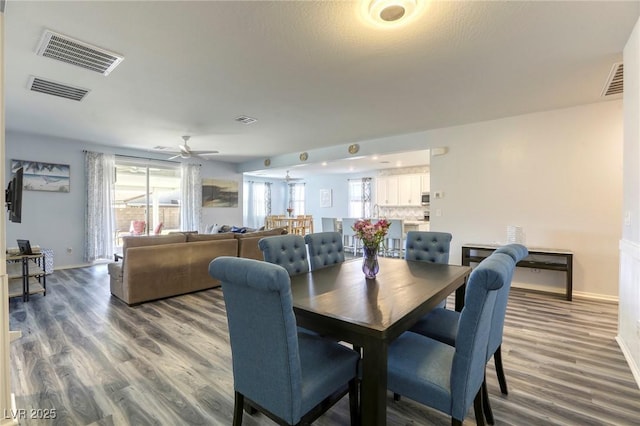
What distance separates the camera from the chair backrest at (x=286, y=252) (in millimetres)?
2273

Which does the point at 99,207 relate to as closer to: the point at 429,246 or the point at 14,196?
the point at 14,196

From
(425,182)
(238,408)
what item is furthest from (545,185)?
(238,408)

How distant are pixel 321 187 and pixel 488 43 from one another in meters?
8.43

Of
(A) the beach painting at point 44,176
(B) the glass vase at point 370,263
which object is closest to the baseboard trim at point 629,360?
(B) the glass vase at point 370,263

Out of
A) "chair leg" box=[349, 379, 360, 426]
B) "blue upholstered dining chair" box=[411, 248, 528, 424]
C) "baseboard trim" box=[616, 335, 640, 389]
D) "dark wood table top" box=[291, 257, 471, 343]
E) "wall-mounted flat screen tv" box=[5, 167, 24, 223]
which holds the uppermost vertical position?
"wall-mounted flat screen tv" box=[5, 167, 24, 223]

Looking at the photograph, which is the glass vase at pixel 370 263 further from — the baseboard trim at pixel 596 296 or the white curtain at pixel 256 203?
the white curtain at pixel 256 203

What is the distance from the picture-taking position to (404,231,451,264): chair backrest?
2.81 meters

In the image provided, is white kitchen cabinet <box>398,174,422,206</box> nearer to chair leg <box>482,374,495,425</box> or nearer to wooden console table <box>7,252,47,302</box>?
chair leg <box>482,374,495,425</box>

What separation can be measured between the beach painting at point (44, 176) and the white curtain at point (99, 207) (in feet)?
1.22

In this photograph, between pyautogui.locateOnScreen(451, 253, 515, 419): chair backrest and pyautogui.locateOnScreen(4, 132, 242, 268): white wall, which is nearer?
pyautogui.locateOnScreen(451, 253, 515, 419): chair backrest

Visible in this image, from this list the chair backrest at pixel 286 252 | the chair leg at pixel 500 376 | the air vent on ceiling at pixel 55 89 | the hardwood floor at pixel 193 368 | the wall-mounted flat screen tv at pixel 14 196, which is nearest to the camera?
the hardwood floor at pixel 193 368

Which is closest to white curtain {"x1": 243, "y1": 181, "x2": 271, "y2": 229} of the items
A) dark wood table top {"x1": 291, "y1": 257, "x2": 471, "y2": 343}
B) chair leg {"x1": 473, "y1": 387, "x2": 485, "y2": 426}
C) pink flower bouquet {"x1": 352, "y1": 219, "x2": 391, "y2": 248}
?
dark wood table top {"x1": 291, "y1": 257, "x2": 471, "y2": 343}

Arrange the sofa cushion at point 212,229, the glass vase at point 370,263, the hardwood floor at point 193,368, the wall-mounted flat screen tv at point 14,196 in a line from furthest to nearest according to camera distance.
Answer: the sofa cushion at point 212,229
the wall-mounted flat screen tv at point 14,196
the glass vase at point 370,263
the hardwood floor at point 193,368

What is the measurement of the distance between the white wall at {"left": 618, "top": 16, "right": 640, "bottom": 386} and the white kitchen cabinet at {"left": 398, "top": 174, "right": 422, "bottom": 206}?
214 inches
